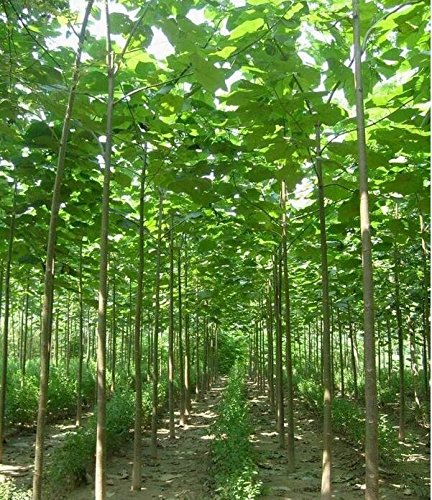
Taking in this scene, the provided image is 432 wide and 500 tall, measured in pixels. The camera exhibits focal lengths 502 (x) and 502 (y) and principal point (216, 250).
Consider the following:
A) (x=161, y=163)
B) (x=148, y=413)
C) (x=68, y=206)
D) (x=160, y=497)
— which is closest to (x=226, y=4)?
(x=161, y=163)

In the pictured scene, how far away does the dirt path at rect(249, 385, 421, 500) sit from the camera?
6.09 m

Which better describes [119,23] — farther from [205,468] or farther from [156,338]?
[205,468]

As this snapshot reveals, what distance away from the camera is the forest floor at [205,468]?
608 cm

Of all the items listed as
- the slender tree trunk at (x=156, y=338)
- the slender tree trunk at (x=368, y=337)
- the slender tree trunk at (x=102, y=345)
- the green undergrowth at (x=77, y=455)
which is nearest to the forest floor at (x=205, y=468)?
the green undergrowth at (x=77, y=455)

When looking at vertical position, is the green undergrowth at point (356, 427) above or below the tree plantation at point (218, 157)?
below

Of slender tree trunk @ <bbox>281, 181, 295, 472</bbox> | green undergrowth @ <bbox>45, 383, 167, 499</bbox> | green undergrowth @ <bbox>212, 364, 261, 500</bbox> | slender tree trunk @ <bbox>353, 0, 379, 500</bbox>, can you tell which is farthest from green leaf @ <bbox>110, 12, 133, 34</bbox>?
green undergrowth @ <bbox>45, 383, 167, 499</bbox>

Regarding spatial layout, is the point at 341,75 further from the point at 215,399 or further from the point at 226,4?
the point at 215,399

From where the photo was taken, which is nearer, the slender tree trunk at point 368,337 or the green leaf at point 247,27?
the slender tree trunk at point 368,337

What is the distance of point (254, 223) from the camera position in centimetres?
545

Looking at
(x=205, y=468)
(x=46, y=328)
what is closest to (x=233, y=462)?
(x=205, y=468)

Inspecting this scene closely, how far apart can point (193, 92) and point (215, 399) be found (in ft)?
53.0

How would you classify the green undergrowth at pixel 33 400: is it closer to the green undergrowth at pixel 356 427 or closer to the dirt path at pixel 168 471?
the dirt path at pixel 168 471

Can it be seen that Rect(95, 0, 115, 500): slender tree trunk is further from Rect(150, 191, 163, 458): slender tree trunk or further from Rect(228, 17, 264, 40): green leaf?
Rect(150, 191, 163, 458): slender tree trunk

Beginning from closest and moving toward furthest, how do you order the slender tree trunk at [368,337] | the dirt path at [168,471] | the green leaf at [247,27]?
the slender tree trunk at [368,337] < the green leaf at [247,27] < the dirt path at [168,471]
